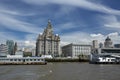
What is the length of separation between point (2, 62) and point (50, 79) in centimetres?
11739

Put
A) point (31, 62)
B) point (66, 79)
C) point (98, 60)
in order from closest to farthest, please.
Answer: point (66, 79), point (31, 62), point (98, 60)

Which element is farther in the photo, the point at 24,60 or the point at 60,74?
the point at 24,60

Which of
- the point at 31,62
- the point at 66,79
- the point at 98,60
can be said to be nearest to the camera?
the point at 66,79

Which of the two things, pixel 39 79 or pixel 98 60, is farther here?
pixel 98 60

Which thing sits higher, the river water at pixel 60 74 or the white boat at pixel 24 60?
the white boat at pixel 24 60

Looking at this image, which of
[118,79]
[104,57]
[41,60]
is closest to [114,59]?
[104,57]

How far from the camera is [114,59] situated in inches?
6890

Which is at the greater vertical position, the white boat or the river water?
the white boat

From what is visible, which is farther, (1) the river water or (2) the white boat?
(2) the white boat

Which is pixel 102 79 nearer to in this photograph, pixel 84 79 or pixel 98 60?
pixel 84 79

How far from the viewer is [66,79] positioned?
51.1 meters

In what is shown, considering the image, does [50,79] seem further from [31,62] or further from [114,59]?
[114,59]

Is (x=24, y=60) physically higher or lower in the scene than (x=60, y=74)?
higher

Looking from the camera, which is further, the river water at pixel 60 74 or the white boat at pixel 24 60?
the white boat at pixel 24 60
